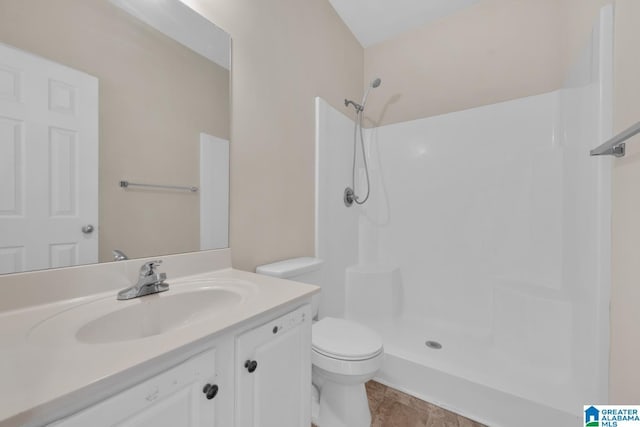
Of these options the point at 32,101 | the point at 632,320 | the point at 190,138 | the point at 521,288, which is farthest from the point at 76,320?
the point at 521,288

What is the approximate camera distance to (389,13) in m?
1.95

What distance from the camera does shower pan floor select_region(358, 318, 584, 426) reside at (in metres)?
1.21

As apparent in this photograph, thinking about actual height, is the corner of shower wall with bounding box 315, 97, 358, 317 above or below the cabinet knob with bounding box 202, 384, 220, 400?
above

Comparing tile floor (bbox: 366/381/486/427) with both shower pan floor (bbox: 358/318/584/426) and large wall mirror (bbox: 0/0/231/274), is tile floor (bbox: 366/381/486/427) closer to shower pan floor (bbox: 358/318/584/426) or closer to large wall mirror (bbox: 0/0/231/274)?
shower pan floor (bbox: 358/318/584/426)

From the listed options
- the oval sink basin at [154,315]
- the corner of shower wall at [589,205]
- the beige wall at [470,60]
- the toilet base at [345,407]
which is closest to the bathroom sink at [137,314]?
the oval sink basin at [154,315]

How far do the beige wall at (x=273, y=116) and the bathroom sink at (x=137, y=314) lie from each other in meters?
0.30

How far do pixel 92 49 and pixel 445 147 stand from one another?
202 centimetres

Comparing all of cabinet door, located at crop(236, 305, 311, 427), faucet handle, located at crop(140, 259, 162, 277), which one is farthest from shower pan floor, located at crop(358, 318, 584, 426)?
faucet handle, located at crop(140, 259, 162, 277)

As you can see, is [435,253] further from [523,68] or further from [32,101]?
[32,101]

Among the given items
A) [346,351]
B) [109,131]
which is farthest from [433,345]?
[109,131]

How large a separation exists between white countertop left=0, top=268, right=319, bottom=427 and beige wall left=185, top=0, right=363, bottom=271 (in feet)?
1.96

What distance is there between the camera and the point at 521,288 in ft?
5.26

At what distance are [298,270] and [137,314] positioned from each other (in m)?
0.70

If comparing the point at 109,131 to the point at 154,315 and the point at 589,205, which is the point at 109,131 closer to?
the point at 154,315
